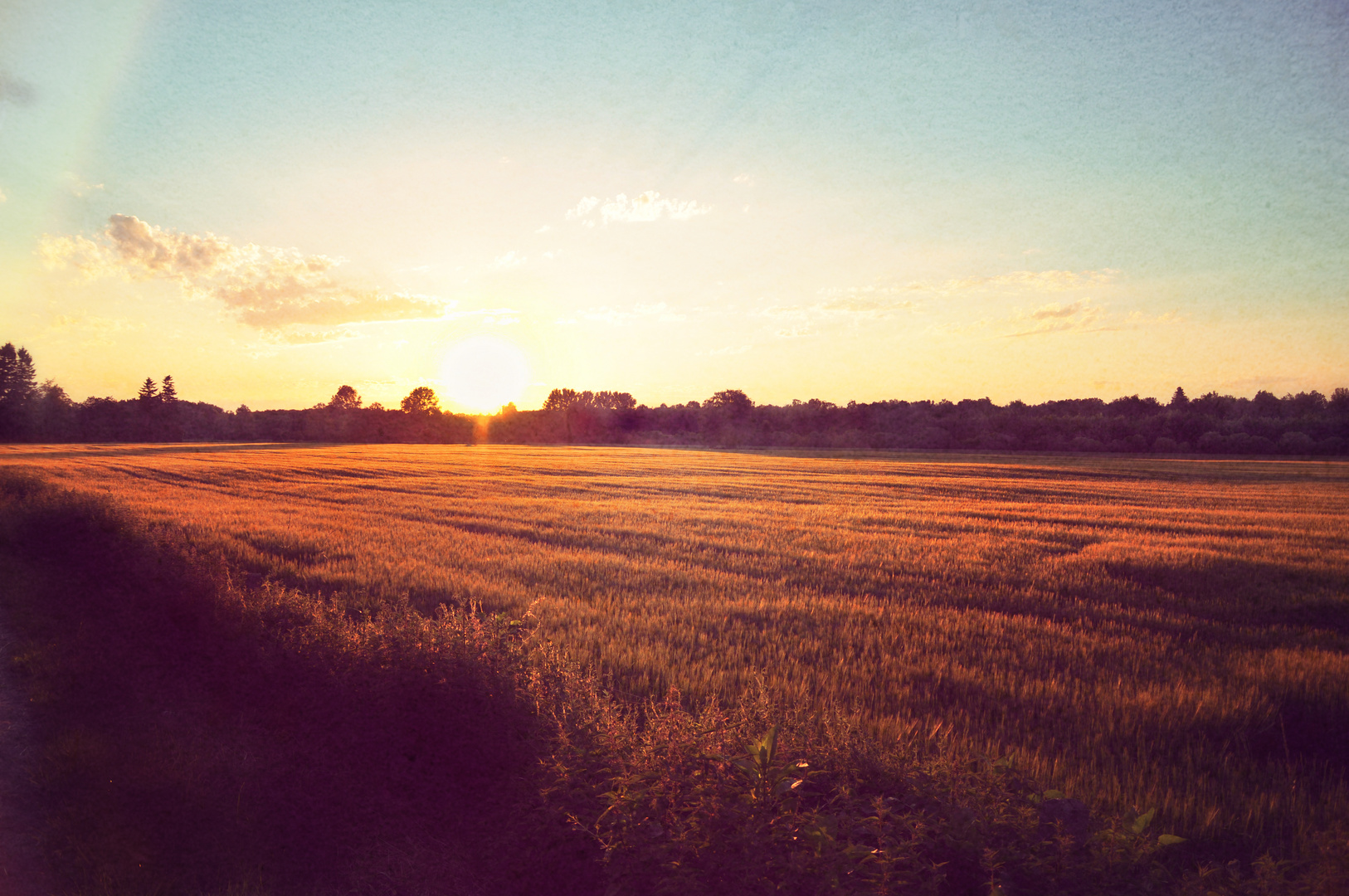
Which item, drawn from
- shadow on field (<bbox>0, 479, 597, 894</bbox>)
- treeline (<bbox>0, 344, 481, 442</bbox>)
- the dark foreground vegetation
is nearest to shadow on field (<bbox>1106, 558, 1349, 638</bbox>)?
the dark foreground vegetation

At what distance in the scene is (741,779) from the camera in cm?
325

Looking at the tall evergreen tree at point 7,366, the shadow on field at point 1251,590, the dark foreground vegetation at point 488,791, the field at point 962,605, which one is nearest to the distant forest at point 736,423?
the tall evergreen tree at point 7,366

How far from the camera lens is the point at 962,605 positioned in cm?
972

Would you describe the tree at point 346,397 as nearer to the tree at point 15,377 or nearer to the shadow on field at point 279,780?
the tree at point 15,377

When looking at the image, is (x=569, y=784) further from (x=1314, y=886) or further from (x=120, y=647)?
(x=120, y=647)

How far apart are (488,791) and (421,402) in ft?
433

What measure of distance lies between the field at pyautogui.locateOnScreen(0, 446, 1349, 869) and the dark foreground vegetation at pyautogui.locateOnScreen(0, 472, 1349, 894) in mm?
963

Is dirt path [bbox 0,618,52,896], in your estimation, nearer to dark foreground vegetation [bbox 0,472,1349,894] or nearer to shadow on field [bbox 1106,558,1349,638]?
dark foreground vegetation [bbox 0,472,1349,894]

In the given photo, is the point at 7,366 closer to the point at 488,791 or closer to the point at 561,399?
the point at 561,399

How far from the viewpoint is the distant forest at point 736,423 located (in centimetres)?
6926

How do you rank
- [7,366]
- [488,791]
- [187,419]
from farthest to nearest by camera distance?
[187,419] < [7,366] < [488,791]

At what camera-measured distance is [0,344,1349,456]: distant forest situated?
6926 cm

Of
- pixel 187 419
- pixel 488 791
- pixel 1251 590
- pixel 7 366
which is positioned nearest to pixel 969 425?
pixel 1251 590

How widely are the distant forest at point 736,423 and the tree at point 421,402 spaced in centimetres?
25
